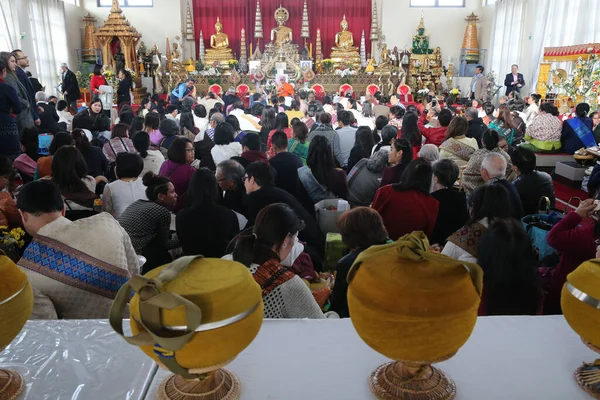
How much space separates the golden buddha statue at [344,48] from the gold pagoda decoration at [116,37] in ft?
17.8

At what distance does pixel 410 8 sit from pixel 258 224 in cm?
1410

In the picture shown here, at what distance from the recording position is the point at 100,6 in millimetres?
13727

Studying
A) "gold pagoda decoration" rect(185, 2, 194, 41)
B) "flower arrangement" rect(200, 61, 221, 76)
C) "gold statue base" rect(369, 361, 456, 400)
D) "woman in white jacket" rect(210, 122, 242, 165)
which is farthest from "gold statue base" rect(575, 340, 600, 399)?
"gold pagoda decoration" rect(185, 2, 194, 41)

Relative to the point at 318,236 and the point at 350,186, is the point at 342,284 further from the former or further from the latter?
the point at 350,186

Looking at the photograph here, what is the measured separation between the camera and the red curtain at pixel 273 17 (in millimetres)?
14422

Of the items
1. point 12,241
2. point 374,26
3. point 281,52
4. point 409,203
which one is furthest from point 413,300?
point 374,26

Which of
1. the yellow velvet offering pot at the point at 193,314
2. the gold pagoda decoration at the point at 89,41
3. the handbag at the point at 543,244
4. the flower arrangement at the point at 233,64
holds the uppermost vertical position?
the gold pagoda decoration at the point at 89,41

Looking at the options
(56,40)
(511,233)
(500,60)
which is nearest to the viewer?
(511,233)

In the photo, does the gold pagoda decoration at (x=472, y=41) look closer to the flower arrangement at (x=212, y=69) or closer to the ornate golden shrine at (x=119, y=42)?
the flower arrangement at (x=212, y=69)

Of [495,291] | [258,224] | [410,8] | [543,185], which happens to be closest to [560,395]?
[495,291]

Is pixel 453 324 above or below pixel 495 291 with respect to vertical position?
above

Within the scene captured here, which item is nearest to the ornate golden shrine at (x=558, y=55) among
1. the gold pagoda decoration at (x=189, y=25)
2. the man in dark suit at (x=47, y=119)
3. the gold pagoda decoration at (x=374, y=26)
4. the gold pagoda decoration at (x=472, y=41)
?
the gold pagoda decoration at (x=472, y=41)

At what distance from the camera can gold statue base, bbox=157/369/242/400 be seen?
0.80m

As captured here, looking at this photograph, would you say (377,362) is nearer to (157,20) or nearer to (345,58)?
(345,58)
